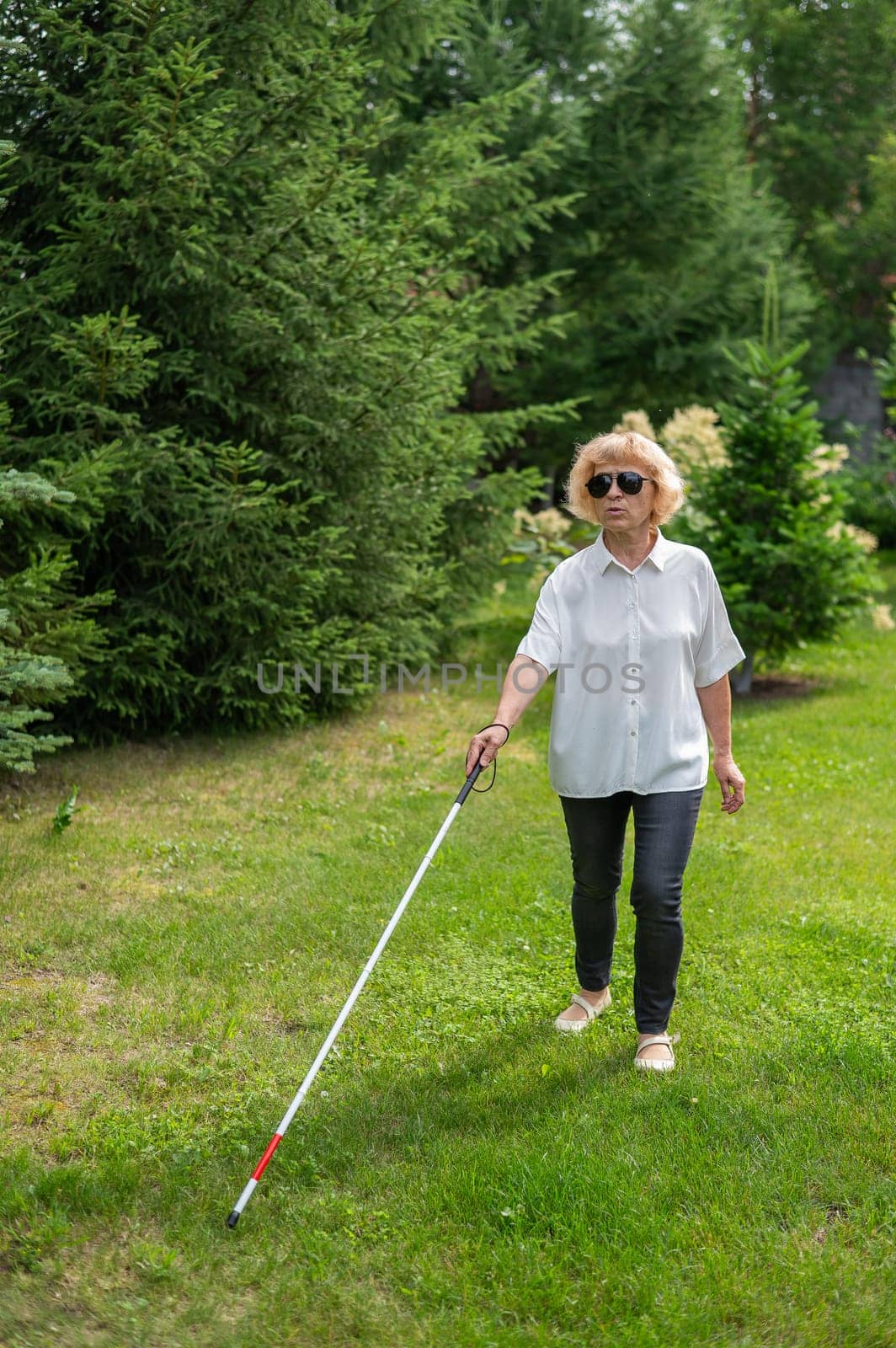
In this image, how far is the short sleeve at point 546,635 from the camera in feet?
11.9

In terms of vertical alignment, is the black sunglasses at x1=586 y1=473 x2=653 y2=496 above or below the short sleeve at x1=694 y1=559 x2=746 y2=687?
above

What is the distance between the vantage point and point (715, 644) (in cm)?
370

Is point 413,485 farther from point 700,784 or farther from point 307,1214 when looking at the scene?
point 307,1214

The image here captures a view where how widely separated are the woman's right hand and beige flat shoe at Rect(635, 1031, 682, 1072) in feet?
3.27

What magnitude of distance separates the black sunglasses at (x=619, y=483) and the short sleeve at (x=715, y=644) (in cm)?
32

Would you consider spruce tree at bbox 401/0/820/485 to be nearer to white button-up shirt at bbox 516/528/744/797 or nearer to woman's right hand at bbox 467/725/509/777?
white button-up shirt at bbox 516/528/744/797

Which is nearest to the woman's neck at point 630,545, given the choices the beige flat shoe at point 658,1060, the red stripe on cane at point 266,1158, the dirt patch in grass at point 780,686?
the beige flat shoe at point 658,1060

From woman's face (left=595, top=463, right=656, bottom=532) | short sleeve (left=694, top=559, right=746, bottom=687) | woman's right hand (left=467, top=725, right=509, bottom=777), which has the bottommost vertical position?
woman's right hand (left=467, top=725, right=509, bottom=777)

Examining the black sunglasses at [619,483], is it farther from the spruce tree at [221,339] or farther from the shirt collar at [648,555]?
the spruce tree at [221,339]

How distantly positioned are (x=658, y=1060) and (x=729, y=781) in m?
0.83

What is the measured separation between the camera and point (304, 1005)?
4.19 meters

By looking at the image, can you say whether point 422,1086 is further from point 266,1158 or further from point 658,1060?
point 266,1158

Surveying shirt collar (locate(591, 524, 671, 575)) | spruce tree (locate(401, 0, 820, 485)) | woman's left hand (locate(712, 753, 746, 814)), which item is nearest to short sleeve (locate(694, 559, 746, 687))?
shirt collar (locate(591, 524, 671, 575))

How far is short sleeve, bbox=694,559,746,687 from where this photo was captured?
3.69m
